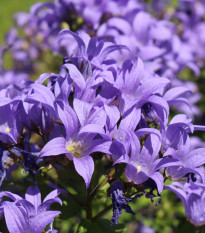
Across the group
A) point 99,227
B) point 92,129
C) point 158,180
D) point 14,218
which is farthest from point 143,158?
point 14,218

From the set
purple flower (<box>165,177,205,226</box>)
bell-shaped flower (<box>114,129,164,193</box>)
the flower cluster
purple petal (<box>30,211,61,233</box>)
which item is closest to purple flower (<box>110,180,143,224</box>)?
the flower cluster

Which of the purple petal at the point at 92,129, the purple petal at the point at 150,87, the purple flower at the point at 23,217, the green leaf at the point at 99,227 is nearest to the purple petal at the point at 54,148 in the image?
the purple petal at the point at 92,129

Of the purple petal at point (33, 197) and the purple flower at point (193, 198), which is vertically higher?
the purple petal at point (33, 197)

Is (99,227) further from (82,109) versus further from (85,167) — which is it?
(82,109)

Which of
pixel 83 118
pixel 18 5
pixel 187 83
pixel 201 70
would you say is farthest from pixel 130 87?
pixel 18 5

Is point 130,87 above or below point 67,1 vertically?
below

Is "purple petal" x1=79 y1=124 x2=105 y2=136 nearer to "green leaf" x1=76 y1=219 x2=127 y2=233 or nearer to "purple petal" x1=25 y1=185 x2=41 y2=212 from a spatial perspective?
"purple petal" x1=25 y1=185 x2=41 y2=212

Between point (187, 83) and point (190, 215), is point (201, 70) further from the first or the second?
point (190, 215)

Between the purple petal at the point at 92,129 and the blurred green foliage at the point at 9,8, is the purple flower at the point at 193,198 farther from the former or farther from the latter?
the blurred green foliage at the point at 9,8
